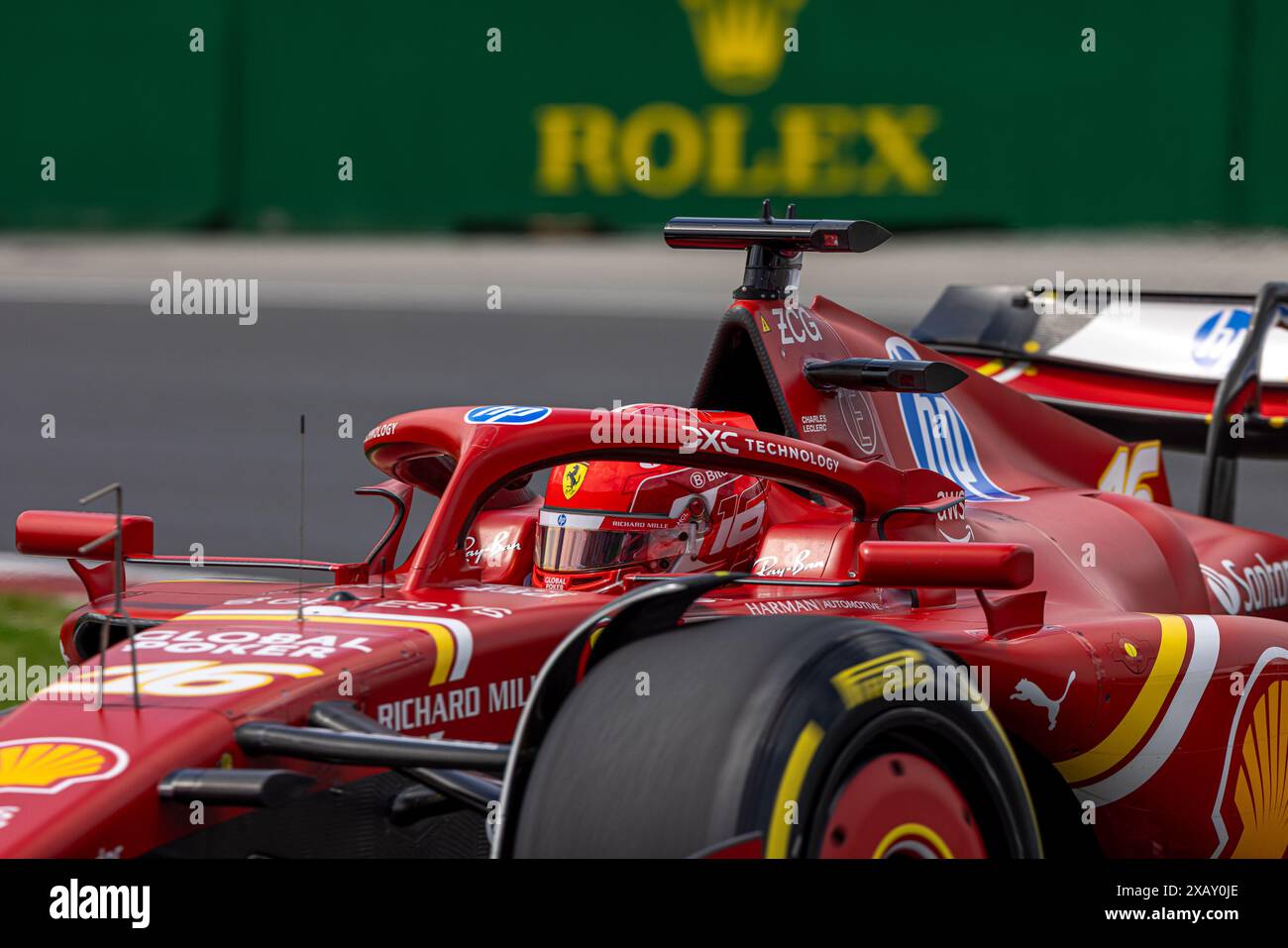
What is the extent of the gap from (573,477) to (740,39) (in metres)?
12.3

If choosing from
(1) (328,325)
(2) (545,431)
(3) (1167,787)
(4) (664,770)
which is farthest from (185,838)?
(1) (328,325)

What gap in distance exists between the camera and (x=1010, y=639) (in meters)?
3.64

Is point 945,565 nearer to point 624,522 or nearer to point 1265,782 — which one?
point 624,522

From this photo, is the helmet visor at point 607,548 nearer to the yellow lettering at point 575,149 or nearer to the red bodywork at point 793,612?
the red bodywork at point 793,612

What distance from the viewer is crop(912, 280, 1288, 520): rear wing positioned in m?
6.00

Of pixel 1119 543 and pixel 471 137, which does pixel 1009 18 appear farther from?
pixel 1119 543

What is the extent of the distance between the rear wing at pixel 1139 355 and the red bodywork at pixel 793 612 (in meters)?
1.22

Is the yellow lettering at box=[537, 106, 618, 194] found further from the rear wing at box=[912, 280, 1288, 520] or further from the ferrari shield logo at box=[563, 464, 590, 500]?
the ferrari shield logo at box=[563, 464, 590, 500]

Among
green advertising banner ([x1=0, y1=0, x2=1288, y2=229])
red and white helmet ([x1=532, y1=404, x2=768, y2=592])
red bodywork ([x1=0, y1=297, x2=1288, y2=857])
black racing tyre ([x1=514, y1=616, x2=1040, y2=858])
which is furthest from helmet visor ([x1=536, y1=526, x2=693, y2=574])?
green advertising banner ([x1=0, y1=0, x2=1288, y2=229])

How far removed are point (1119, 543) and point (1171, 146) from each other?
33.2 ft

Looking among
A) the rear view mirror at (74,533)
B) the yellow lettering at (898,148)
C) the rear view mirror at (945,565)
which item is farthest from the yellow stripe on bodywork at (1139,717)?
the yellow lettering at (898,148)

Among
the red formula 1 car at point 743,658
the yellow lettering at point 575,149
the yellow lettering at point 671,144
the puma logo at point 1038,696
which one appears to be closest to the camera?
the red formula 1 car at point 743,658

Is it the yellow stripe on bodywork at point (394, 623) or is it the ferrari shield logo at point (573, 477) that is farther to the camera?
the ferrari shield logo at point (573, 477)

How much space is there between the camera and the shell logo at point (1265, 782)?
12.5 ft
